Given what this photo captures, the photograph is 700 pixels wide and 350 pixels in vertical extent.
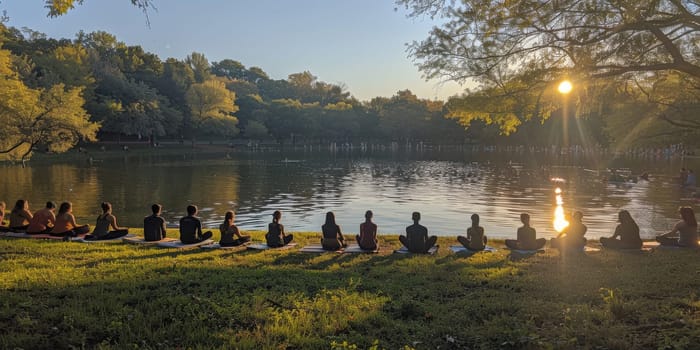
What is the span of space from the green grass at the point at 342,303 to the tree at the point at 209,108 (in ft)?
317

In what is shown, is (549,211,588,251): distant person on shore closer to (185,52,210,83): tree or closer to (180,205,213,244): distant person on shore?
(180,205,213,244): distant person on shore

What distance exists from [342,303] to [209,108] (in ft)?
341

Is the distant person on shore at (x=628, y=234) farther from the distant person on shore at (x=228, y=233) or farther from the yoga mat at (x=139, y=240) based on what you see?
the yoga mat at (x=139, y=240)

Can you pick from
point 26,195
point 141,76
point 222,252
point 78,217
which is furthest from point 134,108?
point 222,252

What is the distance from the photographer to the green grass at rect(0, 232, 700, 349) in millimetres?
5746

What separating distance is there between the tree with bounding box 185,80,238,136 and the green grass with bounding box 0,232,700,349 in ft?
317

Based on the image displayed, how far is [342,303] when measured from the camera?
274 inches

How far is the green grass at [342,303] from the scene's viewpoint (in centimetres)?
575

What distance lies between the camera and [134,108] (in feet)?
270

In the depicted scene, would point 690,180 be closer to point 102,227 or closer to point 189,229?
point 189,229

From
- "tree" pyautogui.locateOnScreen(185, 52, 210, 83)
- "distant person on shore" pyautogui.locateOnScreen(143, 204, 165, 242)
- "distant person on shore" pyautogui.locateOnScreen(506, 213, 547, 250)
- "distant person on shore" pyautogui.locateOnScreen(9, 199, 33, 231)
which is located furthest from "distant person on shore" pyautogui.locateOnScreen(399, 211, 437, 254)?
"tree" pyautogui.locateOnScreen(185, 52, 210, 83)

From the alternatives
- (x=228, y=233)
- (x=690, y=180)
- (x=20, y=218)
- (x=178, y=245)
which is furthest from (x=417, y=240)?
(x=690, y=180)

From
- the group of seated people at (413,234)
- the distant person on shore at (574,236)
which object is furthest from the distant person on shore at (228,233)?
the distant person on shore at (574,236)

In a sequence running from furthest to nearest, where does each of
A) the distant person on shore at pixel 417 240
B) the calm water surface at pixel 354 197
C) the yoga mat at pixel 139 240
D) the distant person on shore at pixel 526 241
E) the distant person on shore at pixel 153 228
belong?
the calm water surface at pixel 354 197
the distant person on shore at pixel 153 228
the yoga mat at pixel 139 240
the distant person on shore at pixel 526 241
the distant person on shore at pixel 417 240
